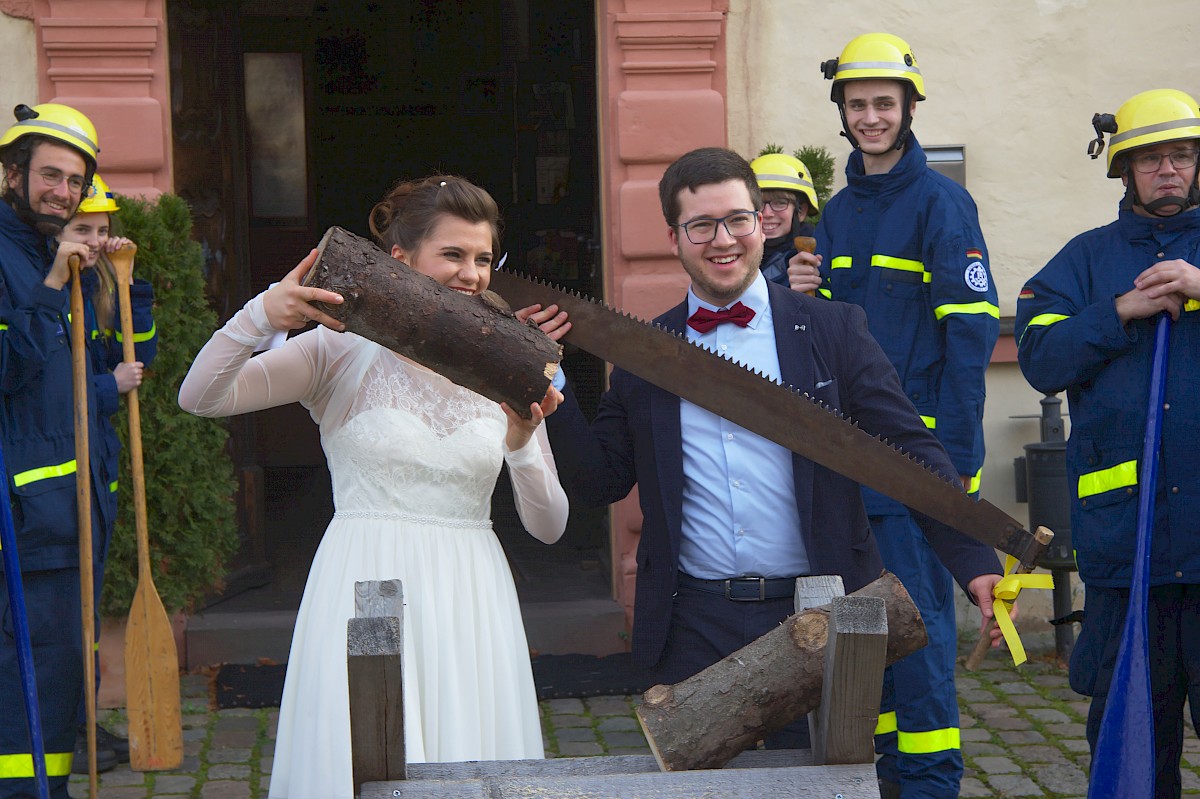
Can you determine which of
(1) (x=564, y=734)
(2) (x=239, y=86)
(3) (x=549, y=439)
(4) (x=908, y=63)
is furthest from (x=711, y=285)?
(2) (x=239, y=86)

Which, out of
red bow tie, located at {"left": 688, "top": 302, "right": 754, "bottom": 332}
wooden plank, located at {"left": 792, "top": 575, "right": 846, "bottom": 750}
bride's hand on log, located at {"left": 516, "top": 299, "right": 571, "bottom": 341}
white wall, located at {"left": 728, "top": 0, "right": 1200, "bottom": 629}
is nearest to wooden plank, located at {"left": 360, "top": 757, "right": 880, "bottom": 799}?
wooden plank, located at {"left": 792, "top": 575, "right": 846, "bottom": 750}

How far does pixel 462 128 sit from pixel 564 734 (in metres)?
8.41

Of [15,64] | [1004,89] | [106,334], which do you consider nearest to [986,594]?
[106,334]

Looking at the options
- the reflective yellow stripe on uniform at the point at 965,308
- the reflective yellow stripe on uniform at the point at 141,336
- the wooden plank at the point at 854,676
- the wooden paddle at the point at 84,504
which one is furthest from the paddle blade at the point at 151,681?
the wooden plank at the point at 854,676

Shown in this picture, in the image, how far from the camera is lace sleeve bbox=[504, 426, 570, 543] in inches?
137

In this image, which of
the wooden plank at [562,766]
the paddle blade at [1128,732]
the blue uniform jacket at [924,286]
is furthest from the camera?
the blue uniform jacket at [924,286]

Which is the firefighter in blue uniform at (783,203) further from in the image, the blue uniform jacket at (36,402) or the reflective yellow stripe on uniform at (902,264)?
the blue uniform jacket at (36,402)

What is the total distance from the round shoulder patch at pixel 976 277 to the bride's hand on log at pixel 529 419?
2255 millimetres

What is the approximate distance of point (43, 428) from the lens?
5.01 m

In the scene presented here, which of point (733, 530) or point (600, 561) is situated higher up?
point (733, 530)

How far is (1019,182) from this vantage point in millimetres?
7449

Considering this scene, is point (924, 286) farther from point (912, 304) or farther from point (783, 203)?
point (783, 203)

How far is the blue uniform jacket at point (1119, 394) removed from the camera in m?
4.16

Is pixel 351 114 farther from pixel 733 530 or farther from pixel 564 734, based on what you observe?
pixel 733 530
